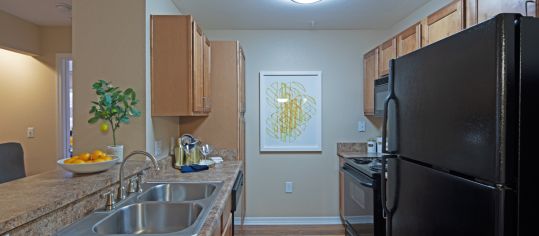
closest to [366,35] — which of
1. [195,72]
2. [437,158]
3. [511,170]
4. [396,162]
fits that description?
[195,72]

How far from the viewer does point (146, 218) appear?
1.67m

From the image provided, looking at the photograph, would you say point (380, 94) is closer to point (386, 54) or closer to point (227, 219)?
point (386, 54)

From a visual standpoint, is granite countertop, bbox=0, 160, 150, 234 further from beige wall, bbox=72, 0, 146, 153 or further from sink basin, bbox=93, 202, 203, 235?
beige wall, bbox=72, 0, 146, 153

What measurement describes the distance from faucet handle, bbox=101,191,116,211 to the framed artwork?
2.36 metres

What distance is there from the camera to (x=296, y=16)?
3.34 metres

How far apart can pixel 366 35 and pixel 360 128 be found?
1.08 meters

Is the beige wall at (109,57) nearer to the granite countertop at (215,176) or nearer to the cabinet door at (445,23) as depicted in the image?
the granite countertop at (215,176)

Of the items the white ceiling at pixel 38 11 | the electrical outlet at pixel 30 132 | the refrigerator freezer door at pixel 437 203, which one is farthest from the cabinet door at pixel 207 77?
the electrical outlet at pixel 30 132

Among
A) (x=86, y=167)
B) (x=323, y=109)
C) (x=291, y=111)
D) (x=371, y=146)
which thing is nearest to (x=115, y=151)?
(x=86, y=167)

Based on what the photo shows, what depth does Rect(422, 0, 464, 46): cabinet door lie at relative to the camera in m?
1.96

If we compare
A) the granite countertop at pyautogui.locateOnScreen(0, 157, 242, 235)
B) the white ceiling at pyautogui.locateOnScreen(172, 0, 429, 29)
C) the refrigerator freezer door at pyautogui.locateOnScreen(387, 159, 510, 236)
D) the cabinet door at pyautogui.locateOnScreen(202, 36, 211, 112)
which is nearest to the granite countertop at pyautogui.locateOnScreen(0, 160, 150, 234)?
the granite countertop at pyautogui.locateOnScreen(0, 157, 242, 235)

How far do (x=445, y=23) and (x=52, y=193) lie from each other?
7.62ft

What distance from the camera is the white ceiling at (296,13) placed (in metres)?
2.97

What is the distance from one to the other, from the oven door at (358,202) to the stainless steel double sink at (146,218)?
128cm
